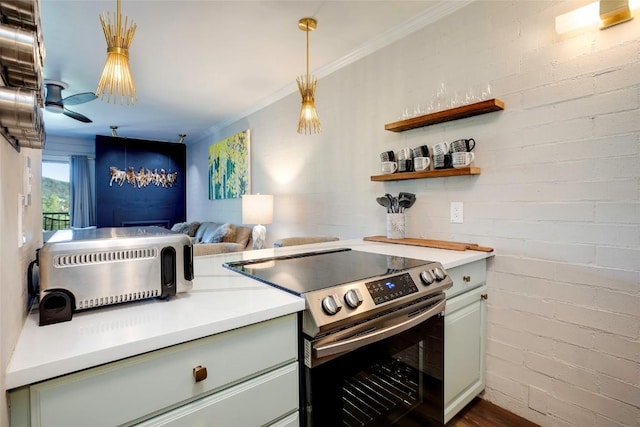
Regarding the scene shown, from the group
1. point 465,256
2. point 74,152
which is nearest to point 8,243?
point 465,256

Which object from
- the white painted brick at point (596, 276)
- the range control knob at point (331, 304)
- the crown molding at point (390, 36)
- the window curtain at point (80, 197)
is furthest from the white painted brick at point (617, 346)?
the window curtain at point (80, 197)

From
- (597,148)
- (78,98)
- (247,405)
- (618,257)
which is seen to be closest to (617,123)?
(597,148)

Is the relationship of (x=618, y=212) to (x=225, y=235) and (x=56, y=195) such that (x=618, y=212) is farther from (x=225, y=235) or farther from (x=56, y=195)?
(x=56, y=195)

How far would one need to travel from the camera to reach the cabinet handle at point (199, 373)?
2.57 ft

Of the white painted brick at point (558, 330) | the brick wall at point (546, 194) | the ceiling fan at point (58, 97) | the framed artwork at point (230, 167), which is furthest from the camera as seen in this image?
the framed artwork at point (230, 167)

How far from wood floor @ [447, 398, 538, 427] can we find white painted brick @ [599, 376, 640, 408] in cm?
41

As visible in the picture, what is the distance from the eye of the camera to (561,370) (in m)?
1.60

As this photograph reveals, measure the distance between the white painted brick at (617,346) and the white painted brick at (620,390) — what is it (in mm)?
121

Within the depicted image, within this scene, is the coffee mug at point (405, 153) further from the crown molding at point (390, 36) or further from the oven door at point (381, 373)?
the oven door at point (381, 373)

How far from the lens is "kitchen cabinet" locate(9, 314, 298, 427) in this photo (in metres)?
0.63

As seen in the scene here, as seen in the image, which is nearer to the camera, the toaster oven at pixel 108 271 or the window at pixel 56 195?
the toaster oven at pixel 108 271

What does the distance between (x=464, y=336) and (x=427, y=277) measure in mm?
593

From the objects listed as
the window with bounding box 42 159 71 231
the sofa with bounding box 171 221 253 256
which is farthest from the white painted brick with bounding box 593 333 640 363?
the window with bounding box 42 159 71 231

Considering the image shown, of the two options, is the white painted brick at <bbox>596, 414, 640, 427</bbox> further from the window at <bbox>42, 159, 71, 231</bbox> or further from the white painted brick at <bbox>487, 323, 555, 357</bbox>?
the window at <bbox>42, 159, 71, 231</bbox>
